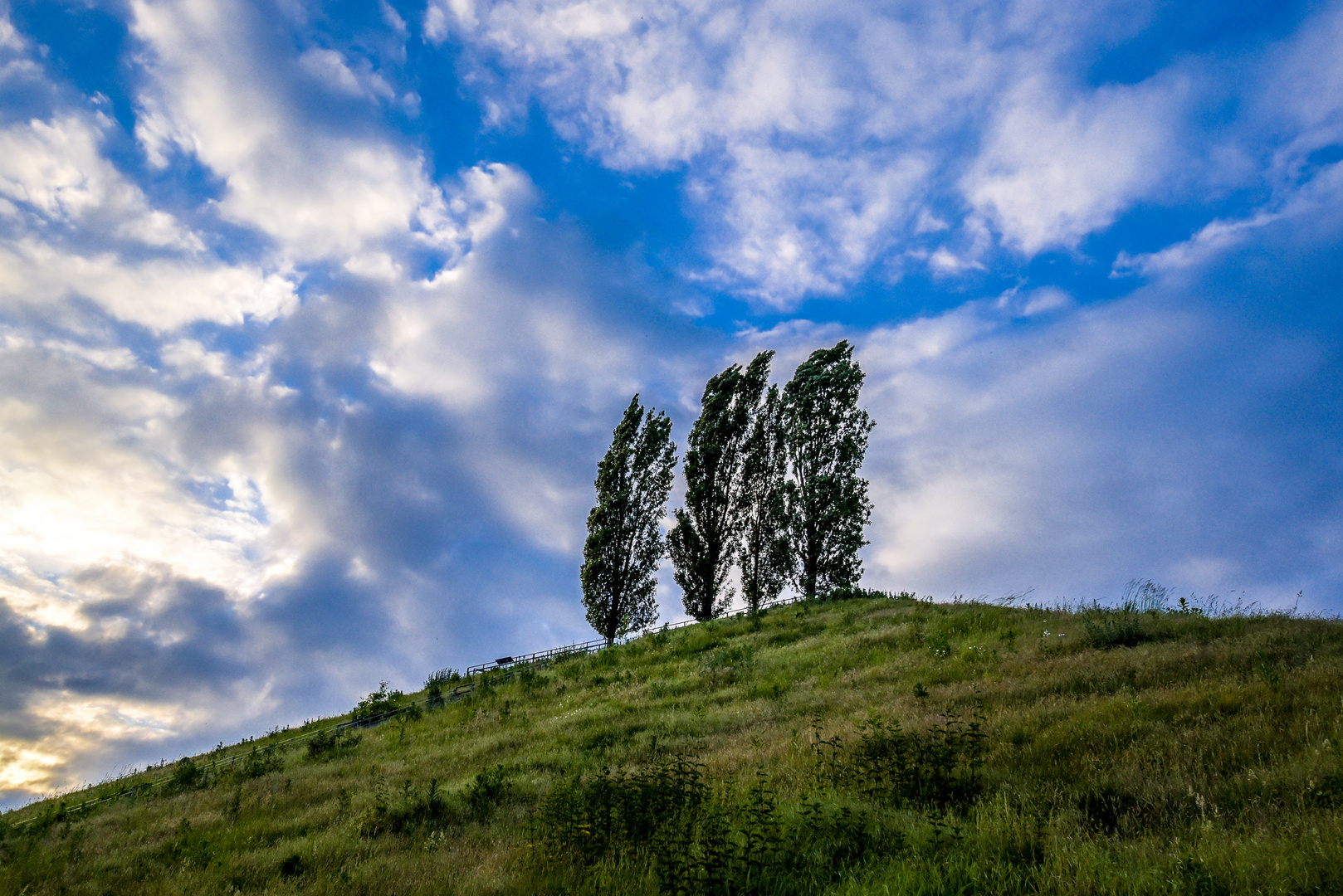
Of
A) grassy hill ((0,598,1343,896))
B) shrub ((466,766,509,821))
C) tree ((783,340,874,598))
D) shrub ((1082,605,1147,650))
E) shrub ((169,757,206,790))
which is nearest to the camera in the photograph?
grassy hill ((0,598,1343,896))

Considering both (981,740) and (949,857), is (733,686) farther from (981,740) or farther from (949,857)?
(949,857)

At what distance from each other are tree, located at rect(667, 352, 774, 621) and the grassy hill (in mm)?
17154

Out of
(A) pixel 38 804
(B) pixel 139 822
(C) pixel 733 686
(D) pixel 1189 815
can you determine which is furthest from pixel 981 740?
(A) pixel 38 804

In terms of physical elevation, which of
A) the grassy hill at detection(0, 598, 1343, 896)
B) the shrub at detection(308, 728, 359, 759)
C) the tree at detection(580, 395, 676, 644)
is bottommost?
the grassy hill at detection(0, 598, 1343, 896)

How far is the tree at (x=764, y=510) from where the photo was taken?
31.4 meters

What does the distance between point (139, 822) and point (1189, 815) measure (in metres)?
16.3

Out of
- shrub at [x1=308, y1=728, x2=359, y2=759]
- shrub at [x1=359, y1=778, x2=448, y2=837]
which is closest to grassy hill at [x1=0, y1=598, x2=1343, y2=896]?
shrub at [x1=359, y1=778, x2=448, y2=837]

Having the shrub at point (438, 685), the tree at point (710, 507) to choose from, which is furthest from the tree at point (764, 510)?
the shrub at point (438, 685)

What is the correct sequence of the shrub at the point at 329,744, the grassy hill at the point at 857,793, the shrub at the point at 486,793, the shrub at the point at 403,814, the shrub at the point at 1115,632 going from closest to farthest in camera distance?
the grassy hill at the point at 857,793
the shrub at the point at 403,814
the shrub at the point at 486,793
the shrub at the point at 1115,632
the shrub at the point at 329,744

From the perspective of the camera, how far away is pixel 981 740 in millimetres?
8383

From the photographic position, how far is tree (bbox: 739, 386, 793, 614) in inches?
1237

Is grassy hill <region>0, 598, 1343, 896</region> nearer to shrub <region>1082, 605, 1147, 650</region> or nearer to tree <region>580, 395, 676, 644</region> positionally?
shrub <region>1082, 605, 1147, 650</region>

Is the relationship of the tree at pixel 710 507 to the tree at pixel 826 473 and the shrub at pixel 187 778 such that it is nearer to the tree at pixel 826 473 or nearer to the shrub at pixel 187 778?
the tree at pixel 826 473

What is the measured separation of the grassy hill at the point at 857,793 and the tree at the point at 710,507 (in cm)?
1715
